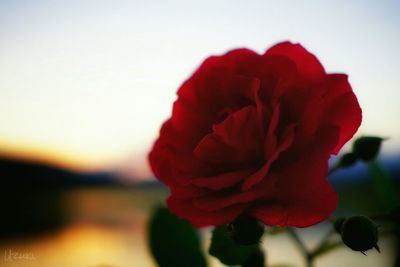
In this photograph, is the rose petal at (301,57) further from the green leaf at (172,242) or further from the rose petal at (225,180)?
the green leaf at (172,242)

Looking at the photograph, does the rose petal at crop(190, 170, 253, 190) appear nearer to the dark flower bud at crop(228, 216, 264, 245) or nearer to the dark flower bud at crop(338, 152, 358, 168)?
the dark flower bud at crop(228, 216, 264, 245)

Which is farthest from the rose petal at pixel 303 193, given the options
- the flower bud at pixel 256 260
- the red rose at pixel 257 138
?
the flower bud at pixel 256 260

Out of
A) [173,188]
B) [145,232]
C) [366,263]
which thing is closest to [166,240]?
[145,232]

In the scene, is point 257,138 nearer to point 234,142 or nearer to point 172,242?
point 234,142

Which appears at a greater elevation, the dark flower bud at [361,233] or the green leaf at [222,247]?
the dark flower bud at [361,233]

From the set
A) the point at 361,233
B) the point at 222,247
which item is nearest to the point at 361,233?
the point at 361,233

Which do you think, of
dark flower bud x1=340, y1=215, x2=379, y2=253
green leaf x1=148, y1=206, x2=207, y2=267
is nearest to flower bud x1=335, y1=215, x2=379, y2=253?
dark flower bud x1=340, y1=215, x2=379, y2=253
